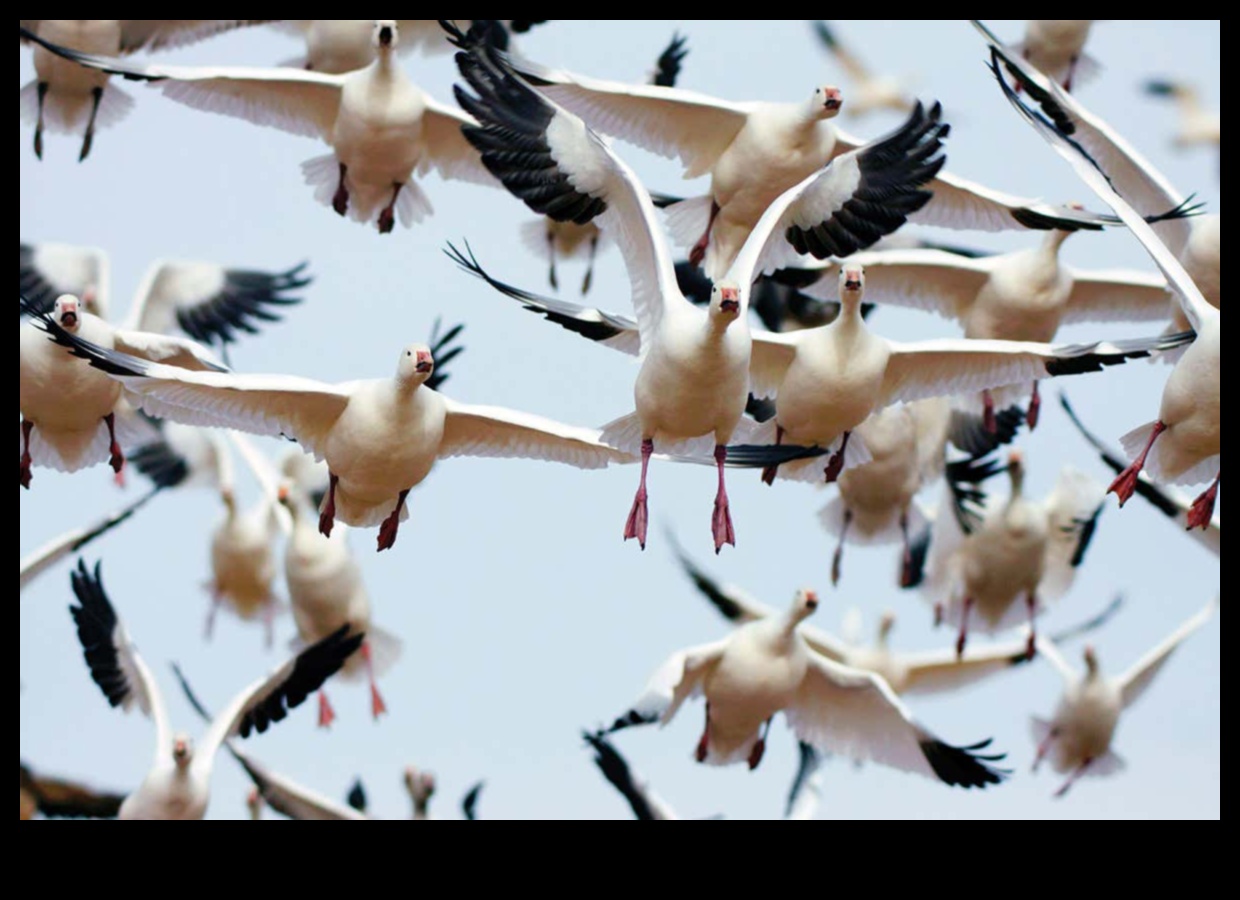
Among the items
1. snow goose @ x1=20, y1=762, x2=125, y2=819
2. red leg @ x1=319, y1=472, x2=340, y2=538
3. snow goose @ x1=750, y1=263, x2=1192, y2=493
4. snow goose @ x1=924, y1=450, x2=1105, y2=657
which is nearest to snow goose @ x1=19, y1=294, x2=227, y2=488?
red leg @ x1=319, y1=472, x2=340, y2=538

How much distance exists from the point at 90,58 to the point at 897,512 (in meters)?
4.62

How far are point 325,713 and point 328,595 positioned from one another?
63 centimetres

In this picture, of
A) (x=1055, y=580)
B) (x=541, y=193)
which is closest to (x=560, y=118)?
(x=541, y=193)

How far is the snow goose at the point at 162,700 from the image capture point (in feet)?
35.9

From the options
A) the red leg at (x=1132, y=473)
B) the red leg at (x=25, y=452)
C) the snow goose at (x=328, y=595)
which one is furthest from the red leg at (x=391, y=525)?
the snow goose at (x=328, y=595)

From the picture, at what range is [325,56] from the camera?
12.8m

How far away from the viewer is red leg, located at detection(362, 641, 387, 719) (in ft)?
40.1

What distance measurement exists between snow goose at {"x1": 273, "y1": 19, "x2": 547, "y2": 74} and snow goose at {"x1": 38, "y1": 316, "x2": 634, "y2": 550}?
12.6 feet

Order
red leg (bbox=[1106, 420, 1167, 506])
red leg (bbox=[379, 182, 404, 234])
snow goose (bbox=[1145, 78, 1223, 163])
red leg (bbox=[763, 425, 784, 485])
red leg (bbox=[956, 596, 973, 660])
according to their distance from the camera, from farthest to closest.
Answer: snow goose (bbox=[1145, 78, 1223, 163])
red leg (bbox=[956, 596, 973, 660])
red leg (bbox=[379, 182, 404, 234])
red leg (bbox=[763, 425, 784, 485])
red leg (bbox=[1106, 420, 1167, 506])

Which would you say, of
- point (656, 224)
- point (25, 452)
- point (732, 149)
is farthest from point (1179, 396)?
point (25, 452)

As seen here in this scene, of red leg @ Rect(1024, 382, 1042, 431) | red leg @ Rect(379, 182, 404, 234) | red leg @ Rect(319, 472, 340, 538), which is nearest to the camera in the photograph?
red leg @ Rect(319, 472, 340, 538)

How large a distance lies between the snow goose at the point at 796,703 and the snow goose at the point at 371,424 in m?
1.57

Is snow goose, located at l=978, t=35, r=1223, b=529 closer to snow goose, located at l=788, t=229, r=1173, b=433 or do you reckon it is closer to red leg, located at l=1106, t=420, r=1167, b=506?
red leg, located at l=1106, t=420, r=1167, b=506

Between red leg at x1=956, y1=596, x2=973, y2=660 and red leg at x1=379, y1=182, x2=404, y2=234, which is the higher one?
red leg at x1=379, y1=182, x2=404, y2=234
